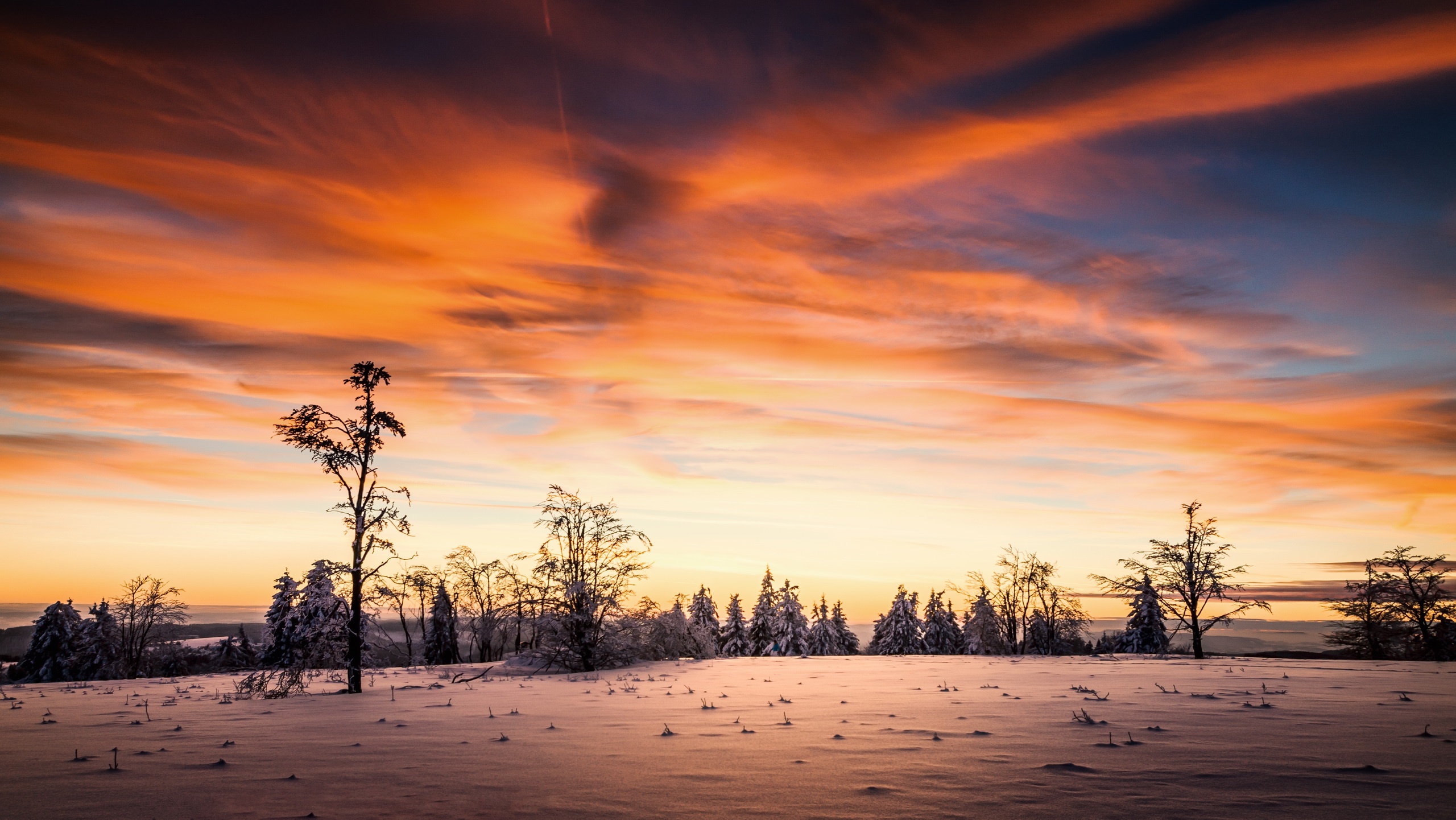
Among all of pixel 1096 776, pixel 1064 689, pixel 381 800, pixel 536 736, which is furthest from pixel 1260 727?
pixel 381 800

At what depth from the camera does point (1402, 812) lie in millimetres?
4848

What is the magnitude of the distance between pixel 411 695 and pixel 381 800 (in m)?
13.6

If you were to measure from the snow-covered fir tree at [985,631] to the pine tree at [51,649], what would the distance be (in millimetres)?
79727

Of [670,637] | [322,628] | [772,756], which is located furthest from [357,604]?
[670,637]

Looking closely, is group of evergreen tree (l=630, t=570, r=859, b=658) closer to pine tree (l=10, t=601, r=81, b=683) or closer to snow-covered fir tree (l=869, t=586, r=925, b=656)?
snow-covered fir tree (l=869, t=586, r=925, b=656)

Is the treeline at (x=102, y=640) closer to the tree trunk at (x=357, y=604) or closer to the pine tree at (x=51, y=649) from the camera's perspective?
the pine tree at (x=51, y=649)

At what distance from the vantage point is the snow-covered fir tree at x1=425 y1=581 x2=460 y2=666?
59125 millimetres

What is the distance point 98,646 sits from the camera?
62.2 m

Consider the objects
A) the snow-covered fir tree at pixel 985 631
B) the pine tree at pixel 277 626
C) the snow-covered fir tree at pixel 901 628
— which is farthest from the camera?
the snow-covered fir tree at pixel 901 628

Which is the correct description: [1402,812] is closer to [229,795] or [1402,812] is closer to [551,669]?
[229,795]

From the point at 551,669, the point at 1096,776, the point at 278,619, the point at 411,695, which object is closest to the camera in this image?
the point at 1096,776

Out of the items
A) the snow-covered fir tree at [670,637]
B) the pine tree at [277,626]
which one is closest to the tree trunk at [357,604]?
the snow-covered fir tree at [670,637]

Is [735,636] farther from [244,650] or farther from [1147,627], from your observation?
[244,650]

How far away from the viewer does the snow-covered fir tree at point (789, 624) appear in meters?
84.9
